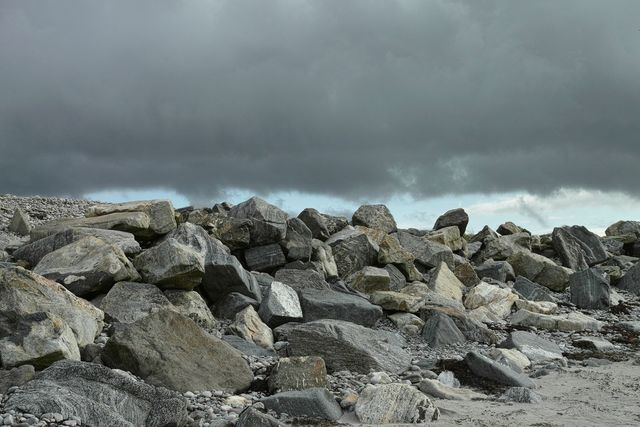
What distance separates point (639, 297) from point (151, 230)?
873 inches

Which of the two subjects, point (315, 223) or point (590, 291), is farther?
point (590, 291)

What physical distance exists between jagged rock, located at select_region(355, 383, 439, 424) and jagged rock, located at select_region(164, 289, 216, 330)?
621 cm

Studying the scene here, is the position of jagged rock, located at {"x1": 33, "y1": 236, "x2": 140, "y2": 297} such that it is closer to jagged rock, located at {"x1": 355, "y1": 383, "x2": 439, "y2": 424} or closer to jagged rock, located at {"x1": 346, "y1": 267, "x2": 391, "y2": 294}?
jagged rock, located at {"x1": 355, "y1": 383, "x2": 439, "y2": 424}

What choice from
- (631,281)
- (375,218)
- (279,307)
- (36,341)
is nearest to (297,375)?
(36,341)

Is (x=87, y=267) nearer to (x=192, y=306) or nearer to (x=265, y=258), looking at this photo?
(x=192, y=306)

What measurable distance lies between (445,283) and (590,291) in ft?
23.0

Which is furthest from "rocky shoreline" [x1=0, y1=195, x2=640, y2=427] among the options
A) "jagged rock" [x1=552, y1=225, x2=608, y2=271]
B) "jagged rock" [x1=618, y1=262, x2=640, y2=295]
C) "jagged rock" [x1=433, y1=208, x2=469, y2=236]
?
"jagged rock" [x1=552, y1=225, x2=608, y2=271]

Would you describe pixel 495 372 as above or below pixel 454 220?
below

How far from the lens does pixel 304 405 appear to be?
35.4 ft

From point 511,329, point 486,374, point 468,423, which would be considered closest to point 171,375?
point 468,423

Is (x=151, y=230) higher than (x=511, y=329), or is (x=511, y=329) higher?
(x=151, y=230)

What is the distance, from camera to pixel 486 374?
14055 mm

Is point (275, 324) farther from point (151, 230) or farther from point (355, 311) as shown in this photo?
point (151, 230)

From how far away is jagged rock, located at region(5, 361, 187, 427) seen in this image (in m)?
9.52
